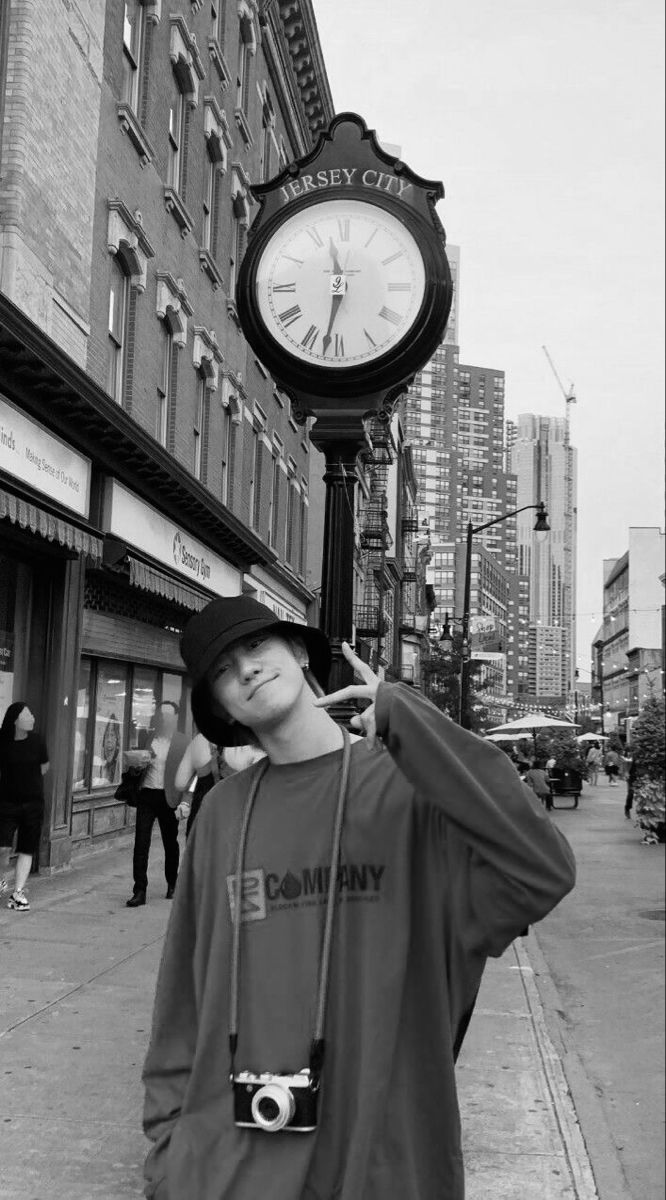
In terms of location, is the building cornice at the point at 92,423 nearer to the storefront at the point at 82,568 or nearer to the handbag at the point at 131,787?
the storefront at the point at 82,568

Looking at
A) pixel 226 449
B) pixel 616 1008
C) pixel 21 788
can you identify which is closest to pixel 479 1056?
pixel 616 1008

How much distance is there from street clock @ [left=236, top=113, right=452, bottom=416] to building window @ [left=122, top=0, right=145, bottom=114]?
1077 cm

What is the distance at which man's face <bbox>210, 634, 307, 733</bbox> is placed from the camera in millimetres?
2324

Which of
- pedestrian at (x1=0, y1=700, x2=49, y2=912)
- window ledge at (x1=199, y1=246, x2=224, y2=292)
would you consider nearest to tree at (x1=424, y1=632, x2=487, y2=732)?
window ledge at (x1=199, y1=246, x2=224, y2=292)

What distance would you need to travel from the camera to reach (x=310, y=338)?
15.3 ft

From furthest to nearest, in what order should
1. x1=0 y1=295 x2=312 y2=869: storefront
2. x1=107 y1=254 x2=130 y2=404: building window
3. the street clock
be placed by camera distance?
x1=107 y1=254 x2=130 y2=404: building window, x1=0 y1=295 x2=312 y2=869: storefront, the street clock

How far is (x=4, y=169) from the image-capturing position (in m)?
10.8

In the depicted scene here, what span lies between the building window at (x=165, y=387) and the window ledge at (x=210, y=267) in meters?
2.20

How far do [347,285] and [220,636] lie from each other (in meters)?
2.69

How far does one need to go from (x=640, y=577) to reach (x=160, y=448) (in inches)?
242

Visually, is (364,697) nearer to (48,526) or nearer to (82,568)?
(48,526)

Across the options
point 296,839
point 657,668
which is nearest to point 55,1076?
point 296,839

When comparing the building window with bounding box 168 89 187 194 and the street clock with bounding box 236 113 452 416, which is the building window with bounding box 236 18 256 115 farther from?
the street clock with bounding box 236 113 452 416

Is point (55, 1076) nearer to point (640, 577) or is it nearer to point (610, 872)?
point (640, 577)
